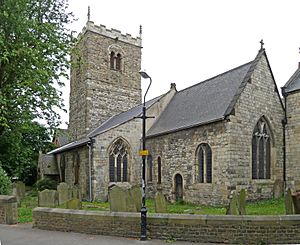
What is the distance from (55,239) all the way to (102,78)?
2487 centimetres

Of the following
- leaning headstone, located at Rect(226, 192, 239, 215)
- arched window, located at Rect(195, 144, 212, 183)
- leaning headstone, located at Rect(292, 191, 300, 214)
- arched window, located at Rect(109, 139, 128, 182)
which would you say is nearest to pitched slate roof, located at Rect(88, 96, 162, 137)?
arched window, located at Rect(109, 139, 128, 182)

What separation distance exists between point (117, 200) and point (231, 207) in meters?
3.73

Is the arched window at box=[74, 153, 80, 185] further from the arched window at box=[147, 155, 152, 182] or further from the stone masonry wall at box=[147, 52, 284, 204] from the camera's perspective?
the stone masonry wall at box=[147, 52, 284, 204]

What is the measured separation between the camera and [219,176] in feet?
58.7

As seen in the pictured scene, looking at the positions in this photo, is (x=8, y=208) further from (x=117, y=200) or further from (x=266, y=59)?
(x=266, y=59)

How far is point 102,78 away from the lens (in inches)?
1298

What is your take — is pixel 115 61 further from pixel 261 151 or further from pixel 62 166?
pixel 261 151

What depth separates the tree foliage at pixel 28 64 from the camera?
1761 cm

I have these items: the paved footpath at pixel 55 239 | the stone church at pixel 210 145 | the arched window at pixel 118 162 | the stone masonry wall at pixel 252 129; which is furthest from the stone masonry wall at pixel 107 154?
the paved footpath at pixel 55 239

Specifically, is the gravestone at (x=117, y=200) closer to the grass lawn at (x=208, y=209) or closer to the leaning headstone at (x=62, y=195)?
the grass lawn at (x=208, y=209)

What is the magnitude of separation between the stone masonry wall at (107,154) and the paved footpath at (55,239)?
41.2ft

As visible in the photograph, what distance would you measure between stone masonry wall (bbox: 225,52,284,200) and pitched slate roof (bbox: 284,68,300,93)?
98 cm

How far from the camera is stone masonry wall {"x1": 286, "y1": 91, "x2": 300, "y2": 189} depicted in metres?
19.7

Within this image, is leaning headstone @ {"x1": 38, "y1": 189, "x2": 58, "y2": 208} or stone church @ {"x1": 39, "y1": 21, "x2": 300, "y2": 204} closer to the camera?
leaning headstone @ {"x1": 38, "y1": 189, "x2": 58, "y2": 208}
